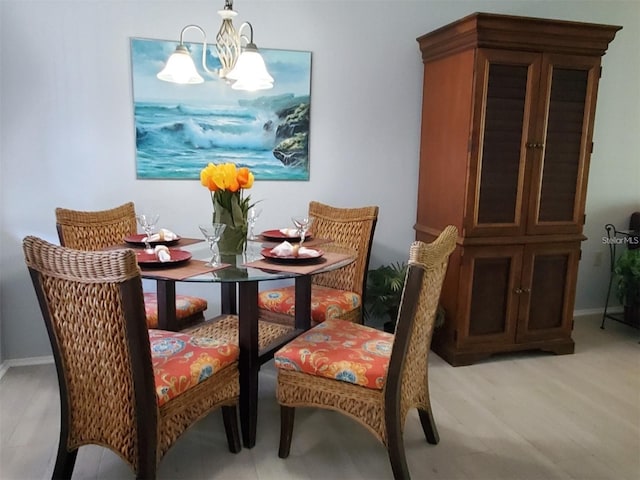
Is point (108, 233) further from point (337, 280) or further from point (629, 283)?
point (629, 283)

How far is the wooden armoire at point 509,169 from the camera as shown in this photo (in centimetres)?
268

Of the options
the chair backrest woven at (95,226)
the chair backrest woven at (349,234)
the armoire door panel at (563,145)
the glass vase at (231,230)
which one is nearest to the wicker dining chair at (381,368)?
the glass vase at (231,230)

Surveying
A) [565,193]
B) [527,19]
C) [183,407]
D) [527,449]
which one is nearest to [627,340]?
[565,193]

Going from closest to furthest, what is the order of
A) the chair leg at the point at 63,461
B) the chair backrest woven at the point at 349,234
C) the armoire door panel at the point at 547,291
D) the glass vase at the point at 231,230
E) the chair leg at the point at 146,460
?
the chair leg at the point at 146,460 → the chair leg at the point at 63,461 → the glass vase at the point at 231,230 → the chair backrest woven at the point at 349,234 → the armoire door panel at the point at 547,291

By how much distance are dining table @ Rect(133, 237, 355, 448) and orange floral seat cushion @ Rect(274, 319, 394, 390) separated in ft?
0.54

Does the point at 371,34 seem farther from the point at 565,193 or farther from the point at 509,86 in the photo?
the point at 565,193

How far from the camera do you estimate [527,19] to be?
2590 mm

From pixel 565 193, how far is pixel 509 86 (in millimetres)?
735

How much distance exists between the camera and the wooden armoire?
268 centimetres

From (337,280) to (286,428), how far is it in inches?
40.0

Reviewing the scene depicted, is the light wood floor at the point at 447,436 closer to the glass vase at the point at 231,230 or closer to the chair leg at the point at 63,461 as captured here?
the chair leg at the point at 63,461

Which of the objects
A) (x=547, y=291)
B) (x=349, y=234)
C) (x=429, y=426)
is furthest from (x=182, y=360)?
(x=547, y=291)

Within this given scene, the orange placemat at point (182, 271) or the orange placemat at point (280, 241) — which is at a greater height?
the orange placemat at point (280, 241)

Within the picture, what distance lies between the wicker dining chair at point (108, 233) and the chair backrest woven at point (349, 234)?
2.38 feet
